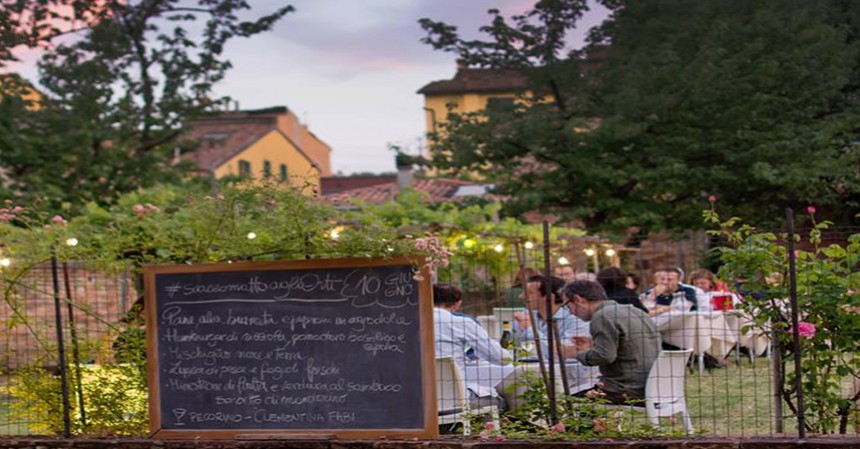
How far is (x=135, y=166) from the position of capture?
26000 mm

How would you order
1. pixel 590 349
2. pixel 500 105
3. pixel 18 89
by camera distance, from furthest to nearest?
pixel 18 89, pixel 500 105, pixel 590 349

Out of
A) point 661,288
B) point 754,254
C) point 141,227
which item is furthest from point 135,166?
point 754,254

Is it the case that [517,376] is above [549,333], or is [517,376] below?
below

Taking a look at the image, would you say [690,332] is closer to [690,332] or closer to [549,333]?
[690,332]

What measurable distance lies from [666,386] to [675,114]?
16.6m

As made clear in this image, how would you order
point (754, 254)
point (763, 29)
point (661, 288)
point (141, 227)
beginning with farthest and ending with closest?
point (763, 29) < point (661, 288) < point (141, 227) < point (754, 254)

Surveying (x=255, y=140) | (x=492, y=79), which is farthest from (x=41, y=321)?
(x=255, y=140)

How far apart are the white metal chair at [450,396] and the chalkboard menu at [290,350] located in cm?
63

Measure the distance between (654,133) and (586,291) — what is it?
53.9 feet

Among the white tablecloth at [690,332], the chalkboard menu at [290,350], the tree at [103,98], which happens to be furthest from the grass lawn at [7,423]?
the tree at [103,98]

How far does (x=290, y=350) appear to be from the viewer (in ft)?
20.6

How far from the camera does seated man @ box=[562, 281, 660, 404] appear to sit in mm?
7031

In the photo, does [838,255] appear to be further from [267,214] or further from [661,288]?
[661,288]

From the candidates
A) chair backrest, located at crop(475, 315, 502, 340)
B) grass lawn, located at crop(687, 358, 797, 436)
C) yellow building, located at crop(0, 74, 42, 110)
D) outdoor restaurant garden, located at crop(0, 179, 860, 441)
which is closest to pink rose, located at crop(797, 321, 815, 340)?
outdoor restaurant garden, located at crop(0, 179, 860, 441)
